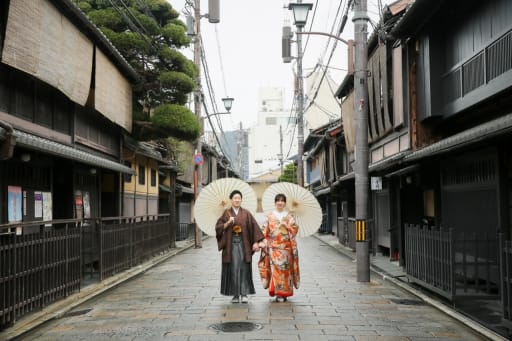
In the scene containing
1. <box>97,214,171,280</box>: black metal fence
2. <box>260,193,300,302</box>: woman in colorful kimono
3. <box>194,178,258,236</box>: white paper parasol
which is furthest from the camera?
<box>97,214,171,280</box>: black metal fence

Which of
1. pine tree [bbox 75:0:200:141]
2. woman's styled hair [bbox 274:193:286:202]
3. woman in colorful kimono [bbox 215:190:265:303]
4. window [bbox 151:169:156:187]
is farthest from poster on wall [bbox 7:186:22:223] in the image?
window [bbox 151:169:156:187]

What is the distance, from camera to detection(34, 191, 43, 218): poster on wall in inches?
509

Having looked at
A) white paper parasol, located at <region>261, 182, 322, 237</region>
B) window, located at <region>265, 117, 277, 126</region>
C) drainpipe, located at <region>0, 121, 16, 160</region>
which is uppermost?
window, located at <region>265, 117, 277, 126</region>

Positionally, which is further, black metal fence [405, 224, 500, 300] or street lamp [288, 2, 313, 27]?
street lamp [288, 2, 313, 27]

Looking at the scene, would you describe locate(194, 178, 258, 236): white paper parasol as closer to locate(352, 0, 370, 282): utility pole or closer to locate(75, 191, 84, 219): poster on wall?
locate(352, 0, 370, 282): utility pole

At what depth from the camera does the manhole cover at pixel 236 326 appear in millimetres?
8570

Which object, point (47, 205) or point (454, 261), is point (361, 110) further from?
point (47, 205)

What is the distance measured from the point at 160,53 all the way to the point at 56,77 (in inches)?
338

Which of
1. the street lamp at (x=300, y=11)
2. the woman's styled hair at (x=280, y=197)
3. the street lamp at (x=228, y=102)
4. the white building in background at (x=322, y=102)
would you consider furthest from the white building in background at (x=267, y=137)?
the woman's styled hair at (x=280, y=197)

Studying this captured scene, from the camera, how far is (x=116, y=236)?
15.9 metres

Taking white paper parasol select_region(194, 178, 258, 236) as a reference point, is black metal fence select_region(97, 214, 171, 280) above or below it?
below

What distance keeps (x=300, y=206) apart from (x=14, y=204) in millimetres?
5762

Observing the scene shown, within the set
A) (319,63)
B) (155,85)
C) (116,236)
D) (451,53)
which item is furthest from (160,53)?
(451,53)

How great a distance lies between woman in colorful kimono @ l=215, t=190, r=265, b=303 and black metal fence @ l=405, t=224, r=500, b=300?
3342mm
